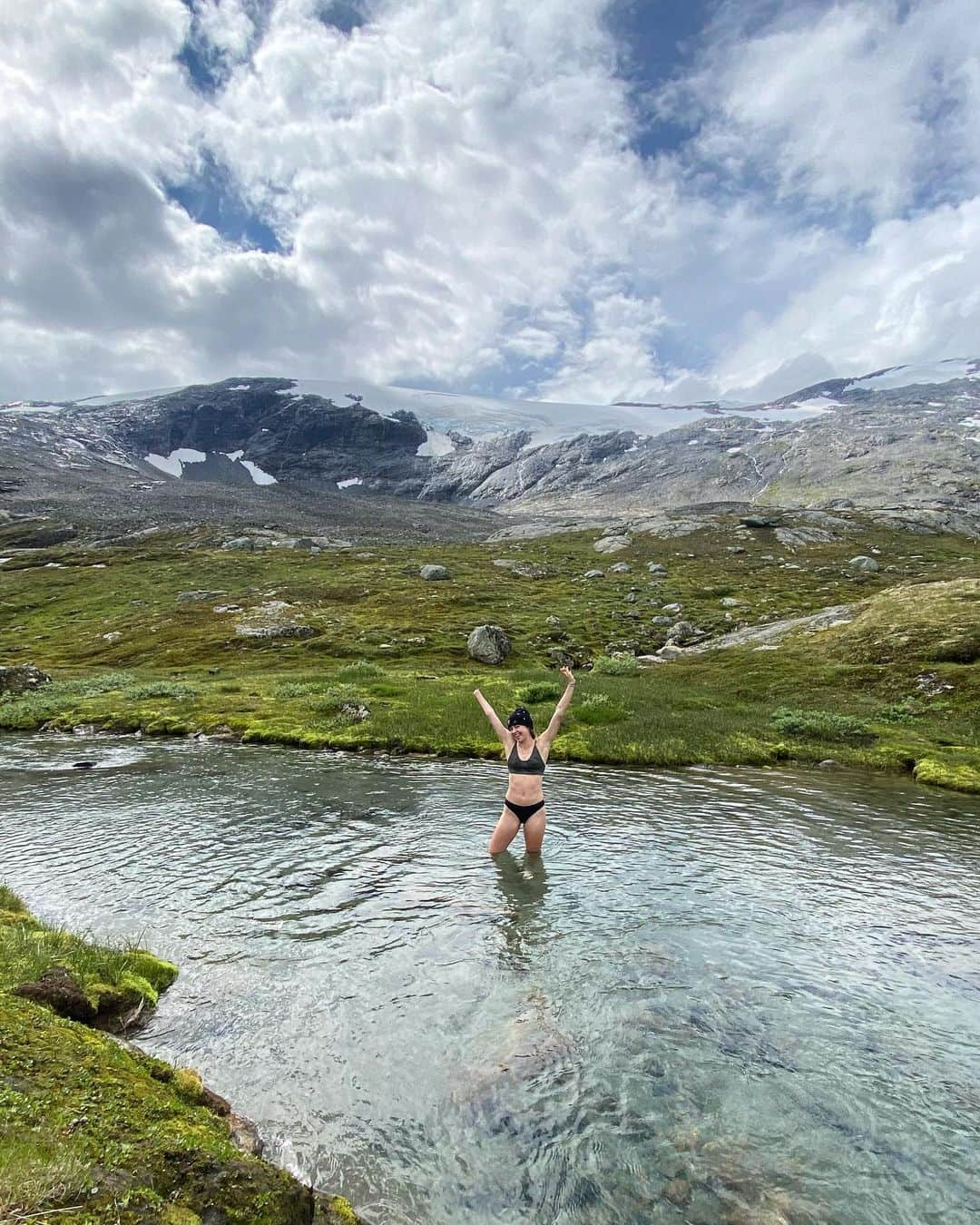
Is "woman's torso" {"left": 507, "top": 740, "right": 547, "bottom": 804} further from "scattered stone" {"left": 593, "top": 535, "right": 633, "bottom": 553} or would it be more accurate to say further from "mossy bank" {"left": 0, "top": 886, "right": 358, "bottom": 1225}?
"scattered stone" {"left": 593, "top": 535, "right": 633, "bottom": 553}

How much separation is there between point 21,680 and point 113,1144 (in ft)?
179

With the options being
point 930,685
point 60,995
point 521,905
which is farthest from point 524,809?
point 930,685

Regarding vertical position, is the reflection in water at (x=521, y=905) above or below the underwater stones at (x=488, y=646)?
below

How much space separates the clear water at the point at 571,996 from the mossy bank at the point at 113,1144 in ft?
4.03

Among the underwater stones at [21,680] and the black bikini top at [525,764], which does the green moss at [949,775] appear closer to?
the black bikini top at [525,764]

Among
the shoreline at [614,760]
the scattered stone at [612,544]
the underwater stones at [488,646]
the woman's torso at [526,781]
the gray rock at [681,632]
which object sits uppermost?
the scattered stone at [612,544]

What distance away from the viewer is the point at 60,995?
28.8ft

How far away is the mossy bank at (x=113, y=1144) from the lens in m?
4.65

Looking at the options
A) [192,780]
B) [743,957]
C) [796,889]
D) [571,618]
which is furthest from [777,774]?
[571,618]

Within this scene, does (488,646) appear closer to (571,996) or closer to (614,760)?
(614,760)

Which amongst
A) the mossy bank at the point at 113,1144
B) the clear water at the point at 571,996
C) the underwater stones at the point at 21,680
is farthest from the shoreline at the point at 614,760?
the mossy bank at the point at 113,1144

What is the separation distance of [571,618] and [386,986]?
75543 millimetres

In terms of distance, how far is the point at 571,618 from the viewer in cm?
8506

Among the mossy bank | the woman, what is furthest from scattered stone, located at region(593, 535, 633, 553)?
the mossy bank
